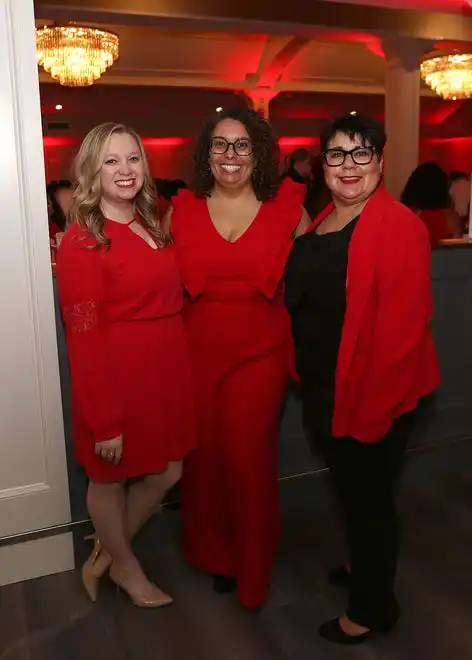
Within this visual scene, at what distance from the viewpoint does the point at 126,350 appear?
1873 mm

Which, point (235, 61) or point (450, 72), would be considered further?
point (235, 61)

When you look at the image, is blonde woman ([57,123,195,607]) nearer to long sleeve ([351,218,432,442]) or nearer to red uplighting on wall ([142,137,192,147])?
long sleeve ([351,218,432,442])

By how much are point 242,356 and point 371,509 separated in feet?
1.88

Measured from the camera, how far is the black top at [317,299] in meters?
1.73

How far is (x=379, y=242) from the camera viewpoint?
1.65m

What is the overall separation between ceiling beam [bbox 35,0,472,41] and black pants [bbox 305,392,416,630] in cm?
392

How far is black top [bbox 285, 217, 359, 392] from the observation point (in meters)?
1.73

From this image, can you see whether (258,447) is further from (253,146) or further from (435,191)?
(435,191)

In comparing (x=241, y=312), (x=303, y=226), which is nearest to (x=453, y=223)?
(x=303, y=226)

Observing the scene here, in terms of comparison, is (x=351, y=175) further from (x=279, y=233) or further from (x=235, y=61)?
(x=235, y=61)

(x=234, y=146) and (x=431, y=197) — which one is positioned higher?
(x=234, y=146)

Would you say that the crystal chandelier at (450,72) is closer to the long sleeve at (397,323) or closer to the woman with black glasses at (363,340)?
the woman with black glasses at (363,340)

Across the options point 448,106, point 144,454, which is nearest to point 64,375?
point 144,454

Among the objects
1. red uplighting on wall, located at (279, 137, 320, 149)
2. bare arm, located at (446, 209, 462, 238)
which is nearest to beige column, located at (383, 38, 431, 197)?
bare arm, located at (446, 209, 462, 238)
